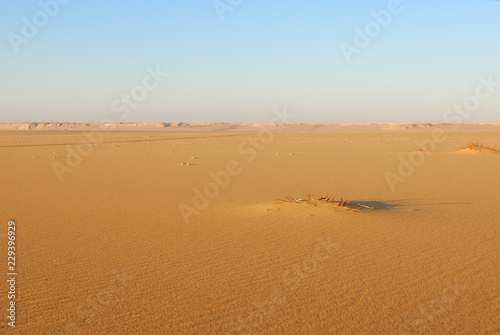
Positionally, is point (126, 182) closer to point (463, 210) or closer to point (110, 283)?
point (110, 283)

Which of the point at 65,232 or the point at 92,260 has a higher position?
the point at 65,232

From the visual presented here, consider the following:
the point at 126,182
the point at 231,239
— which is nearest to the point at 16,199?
the point at 126,182

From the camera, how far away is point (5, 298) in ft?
11.8

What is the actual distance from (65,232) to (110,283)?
222cm

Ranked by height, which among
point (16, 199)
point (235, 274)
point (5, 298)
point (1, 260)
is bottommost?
point (235, 274)

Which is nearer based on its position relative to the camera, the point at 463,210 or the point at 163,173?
the point at 463,210

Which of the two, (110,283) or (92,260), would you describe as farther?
(92,260)

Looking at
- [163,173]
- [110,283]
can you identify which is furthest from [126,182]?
[110,283]

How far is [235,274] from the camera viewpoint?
4211 millimetres

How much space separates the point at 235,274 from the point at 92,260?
5.51 feet

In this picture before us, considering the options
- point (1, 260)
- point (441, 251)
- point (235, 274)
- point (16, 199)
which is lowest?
point (441, 251)

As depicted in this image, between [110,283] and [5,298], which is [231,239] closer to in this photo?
[110,283]

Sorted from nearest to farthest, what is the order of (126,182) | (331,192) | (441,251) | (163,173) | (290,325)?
(290,325) < (441,251) < (331,192) < (126,182) < (163,173)

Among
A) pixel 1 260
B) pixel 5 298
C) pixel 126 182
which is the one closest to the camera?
pixel 5 298
